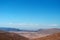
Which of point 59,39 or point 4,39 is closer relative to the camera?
point 4,39

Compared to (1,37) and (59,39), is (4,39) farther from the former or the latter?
(59,39)

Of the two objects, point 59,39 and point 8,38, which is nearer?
point 8,38

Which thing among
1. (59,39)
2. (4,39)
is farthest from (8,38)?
(59,39)

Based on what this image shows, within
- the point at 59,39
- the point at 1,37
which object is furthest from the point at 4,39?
the point at 59,39

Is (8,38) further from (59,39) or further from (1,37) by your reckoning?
(59,39)

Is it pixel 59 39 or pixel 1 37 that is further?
pixel 59 39
